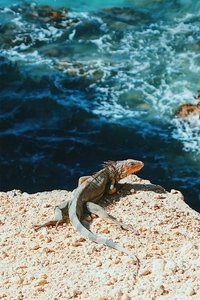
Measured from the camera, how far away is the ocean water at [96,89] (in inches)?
559

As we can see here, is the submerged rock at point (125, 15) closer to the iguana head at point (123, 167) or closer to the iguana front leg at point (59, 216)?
the iguana head at point (123, 167)

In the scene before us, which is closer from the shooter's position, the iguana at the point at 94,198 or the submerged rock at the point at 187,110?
the iguana at the point at 94,198

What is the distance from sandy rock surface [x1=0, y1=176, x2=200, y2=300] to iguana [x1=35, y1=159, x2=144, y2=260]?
0.35 ft

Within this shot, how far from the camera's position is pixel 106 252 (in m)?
8.06

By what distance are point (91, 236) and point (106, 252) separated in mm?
442

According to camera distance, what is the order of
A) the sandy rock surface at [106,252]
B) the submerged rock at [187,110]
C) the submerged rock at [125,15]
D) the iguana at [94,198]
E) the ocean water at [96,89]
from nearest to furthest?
the sandy rock surface at [106,252], the iguana at [94,198], the ocean water at [96,89], the submerged rock at [187,110], the submerged rock at [125,15]

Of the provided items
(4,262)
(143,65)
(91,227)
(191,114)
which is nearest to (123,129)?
Result: (191,114)

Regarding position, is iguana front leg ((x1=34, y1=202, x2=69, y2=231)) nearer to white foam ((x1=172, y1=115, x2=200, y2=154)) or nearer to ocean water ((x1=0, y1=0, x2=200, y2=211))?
ocean water ((x1=0, y1=0, x2=200, y2=211))

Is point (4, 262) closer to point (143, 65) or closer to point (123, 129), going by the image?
point (123, 129)

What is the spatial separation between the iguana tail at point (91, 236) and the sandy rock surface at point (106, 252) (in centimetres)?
7

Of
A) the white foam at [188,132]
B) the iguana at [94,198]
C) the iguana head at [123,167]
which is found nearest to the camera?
the iguana at [94,198]

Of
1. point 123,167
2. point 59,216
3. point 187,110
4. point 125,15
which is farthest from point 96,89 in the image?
point 59,216

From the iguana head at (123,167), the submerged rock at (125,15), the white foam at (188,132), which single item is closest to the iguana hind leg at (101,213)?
the iguana head at (123,167)

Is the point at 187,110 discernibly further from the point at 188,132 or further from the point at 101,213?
the point at 101,213
